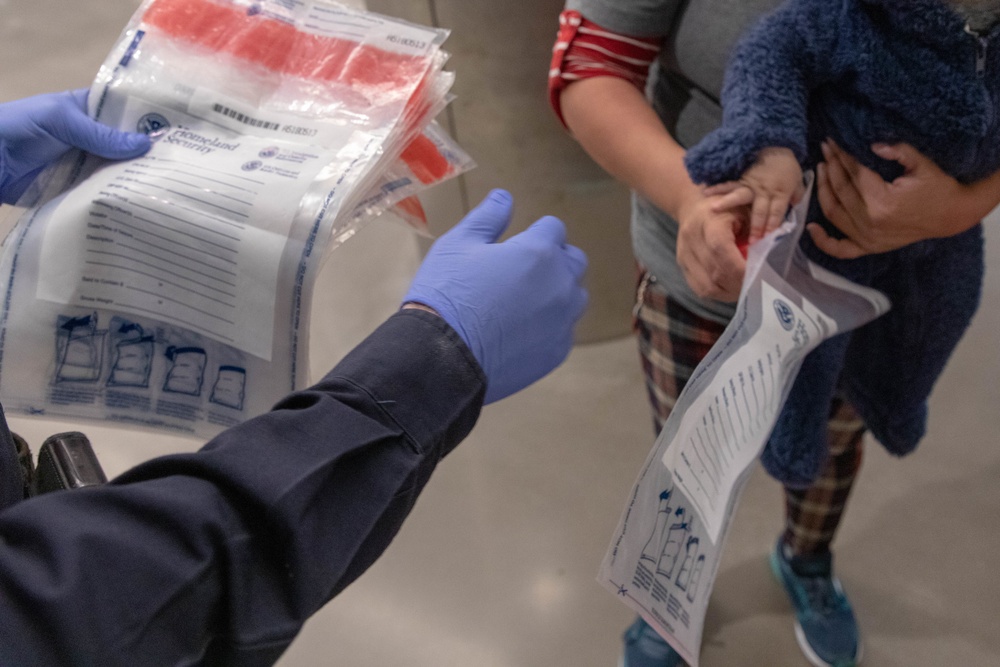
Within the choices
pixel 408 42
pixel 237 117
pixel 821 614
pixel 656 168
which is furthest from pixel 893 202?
pixel 821 614

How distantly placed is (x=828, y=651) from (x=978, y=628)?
0.77 feet

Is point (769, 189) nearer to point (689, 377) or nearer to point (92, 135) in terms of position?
point (689, 377)

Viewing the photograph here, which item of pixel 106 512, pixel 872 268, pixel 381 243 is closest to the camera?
pixel 106 512

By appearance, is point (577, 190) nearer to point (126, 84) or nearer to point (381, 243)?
point (381, 243)

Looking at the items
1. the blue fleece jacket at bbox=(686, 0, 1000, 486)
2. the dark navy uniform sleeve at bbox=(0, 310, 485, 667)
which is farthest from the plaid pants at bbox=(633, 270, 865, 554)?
the dark navy uniform sleeve at bbox=(0, 310, 485, 667)

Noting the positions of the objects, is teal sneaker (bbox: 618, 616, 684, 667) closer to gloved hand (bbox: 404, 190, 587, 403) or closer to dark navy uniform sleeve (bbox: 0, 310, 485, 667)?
gloved hand (bbox: 404, 190, 587, 403)

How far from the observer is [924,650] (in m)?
1.10

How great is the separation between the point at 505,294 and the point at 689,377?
0.28 meters

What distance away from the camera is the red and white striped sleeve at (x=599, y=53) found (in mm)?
696

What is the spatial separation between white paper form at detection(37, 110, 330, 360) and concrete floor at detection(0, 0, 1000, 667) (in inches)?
21.7

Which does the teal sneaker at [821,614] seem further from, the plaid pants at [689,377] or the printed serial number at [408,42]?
the printed serial number at [408,42]

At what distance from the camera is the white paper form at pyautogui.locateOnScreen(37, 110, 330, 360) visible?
59 centimetres

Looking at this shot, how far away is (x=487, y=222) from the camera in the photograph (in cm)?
67

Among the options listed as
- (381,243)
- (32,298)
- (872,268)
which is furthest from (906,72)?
(381,243)
